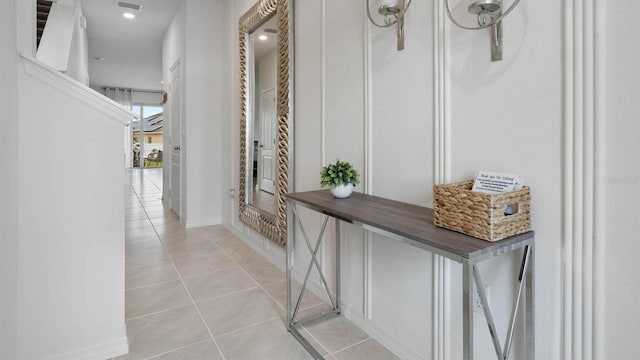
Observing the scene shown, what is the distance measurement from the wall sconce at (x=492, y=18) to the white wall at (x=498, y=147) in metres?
0.03

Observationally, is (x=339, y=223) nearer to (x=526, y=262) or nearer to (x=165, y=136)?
(x=526, y=262)

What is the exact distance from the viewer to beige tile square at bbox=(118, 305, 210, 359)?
5.81ft

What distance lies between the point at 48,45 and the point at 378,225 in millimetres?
2874

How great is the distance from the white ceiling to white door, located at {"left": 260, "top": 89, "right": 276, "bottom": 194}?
2.45 metres

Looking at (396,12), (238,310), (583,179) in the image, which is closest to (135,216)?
(238,310)

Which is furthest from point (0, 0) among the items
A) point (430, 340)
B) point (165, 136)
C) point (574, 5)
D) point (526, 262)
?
point (165, 136)

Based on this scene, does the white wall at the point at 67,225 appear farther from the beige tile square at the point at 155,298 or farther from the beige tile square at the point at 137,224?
the beige tile square at the point at 137,224

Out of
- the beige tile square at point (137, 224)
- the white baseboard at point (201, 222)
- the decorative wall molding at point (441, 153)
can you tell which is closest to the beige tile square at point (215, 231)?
the white baseboard at point (201, 222)

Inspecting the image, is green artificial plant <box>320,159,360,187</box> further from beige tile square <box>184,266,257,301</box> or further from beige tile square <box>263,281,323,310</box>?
beige tile square <box>184,266,257,301</box>

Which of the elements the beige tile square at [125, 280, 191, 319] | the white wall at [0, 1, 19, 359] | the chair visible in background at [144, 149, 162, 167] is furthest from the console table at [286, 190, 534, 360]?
the chair visible in background at [144, 149, 162, 167]

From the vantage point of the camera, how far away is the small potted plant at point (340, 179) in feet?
5.73

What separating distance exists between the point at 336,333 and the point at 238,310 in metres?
0.66

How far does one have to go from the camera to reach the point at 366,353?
68.2 inches

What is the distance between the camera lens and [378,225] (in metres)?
1.25
